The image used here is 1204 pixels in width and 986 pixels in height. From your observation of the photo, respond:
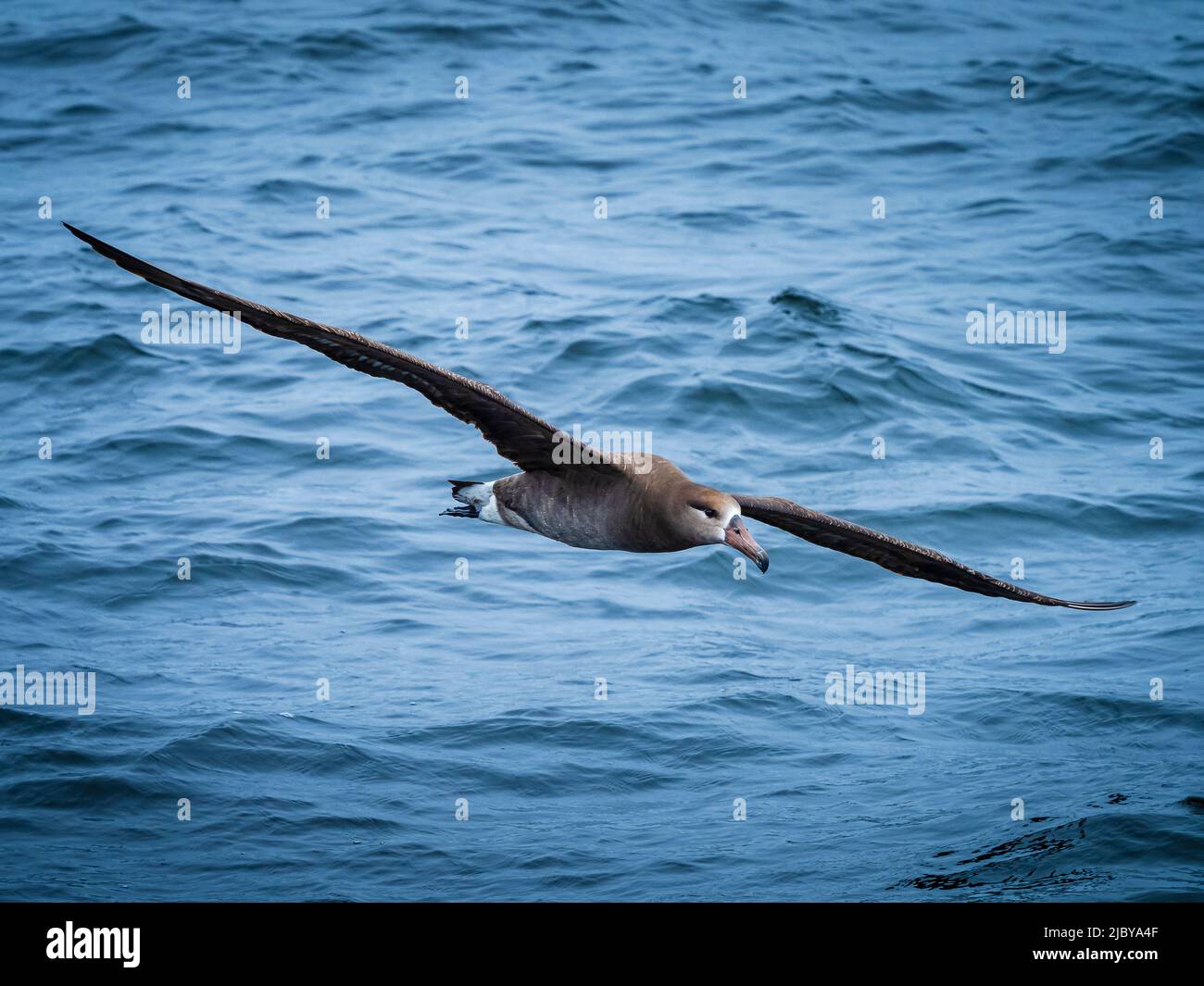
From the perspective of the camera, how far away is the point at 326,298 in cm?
2205

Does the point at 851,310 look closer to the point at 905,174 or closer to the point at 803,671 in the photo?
the point at 905,174

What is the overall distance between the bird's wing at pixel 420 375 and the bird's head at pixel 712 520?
28.6 inches

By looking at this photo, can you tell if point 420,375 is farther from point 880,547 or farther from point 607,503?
point 880,547

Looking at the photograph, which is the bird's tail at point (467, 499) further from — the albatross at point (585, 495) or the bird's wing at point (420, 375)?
the bird's wing at point (420, 375)

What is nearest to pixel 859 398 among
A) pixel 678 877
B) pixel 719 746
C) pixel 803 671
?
pixel 803 671

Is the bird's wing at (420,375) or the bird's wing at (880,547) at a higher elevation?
the bird's wing at (420,375)

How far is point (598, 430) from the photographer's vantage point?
17.9m

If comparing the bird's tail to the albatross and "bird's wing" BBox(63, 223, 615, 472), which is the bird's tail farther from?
"bird's wing" BBox(63, 223, 615, 472)

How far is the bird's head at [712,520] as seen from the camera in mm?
9570


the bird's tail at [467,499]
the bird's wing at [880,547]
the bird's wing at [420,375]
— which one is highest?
the bird's wing at [420,375]

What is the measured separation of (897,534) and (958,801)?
4.25m

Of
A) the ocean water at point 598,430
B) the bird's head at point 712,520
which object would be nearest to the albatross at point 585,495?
the bird's head at point 712,520

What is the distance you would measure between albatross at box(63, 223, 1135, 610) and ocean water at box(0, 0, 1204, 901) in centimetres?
261

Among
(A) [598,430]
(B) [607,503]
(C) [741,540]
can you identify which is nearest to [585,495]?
(B) [607,503]
